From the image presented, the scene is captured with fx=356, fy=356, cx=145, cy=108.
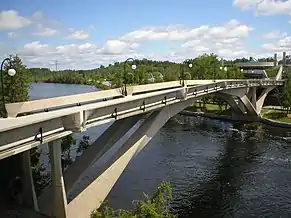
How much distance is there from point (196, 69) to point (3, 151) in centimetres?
8862

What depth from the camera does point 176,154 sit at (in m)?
39.1

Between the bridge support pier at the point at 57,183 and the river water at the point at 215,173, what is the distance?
7200 millimetres

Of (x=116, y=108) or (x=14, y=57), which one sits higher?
(x=14, y=57)

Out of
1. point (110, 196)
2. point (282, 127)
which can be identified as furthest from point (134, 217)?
point (282, 127)

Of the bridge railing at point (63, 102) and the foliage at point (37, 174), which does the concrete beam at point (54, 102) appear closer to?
the bridge railing at point (63, 102)

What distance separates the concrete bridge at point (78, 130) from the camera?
14055 mm

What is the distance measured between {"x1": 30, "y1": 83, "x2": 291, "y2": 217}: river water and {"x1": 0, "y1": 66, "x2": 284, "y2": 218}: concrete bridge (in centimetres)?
494

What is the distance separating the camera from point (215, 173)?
3353cm

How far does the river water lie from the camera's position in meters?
25.5

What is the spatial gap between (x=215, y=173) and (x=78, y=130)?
20.6 metres

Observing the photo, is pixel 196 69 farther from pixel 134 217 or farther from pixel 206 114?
pixel 134 217

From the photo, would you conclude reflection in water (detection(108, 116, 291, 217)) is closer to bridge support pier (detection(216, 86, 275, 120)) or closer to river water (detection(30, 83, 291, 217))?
river water (detection(30, 83, 291, 217))

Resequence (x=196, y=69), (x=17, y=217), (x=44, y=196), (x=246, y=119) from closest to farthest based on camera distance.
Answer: (x=17, y=217)
(x=44, y=196)
(x=246, y=119)
(x=196, y=69)

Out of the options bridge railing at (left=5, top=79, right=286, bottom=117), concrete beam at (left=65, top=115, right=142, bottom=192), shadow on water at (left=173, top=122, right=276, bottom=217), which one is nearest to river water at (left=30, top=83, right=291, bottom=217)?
shadow on water at (left=173, top=122, right=276, bottom=217)
